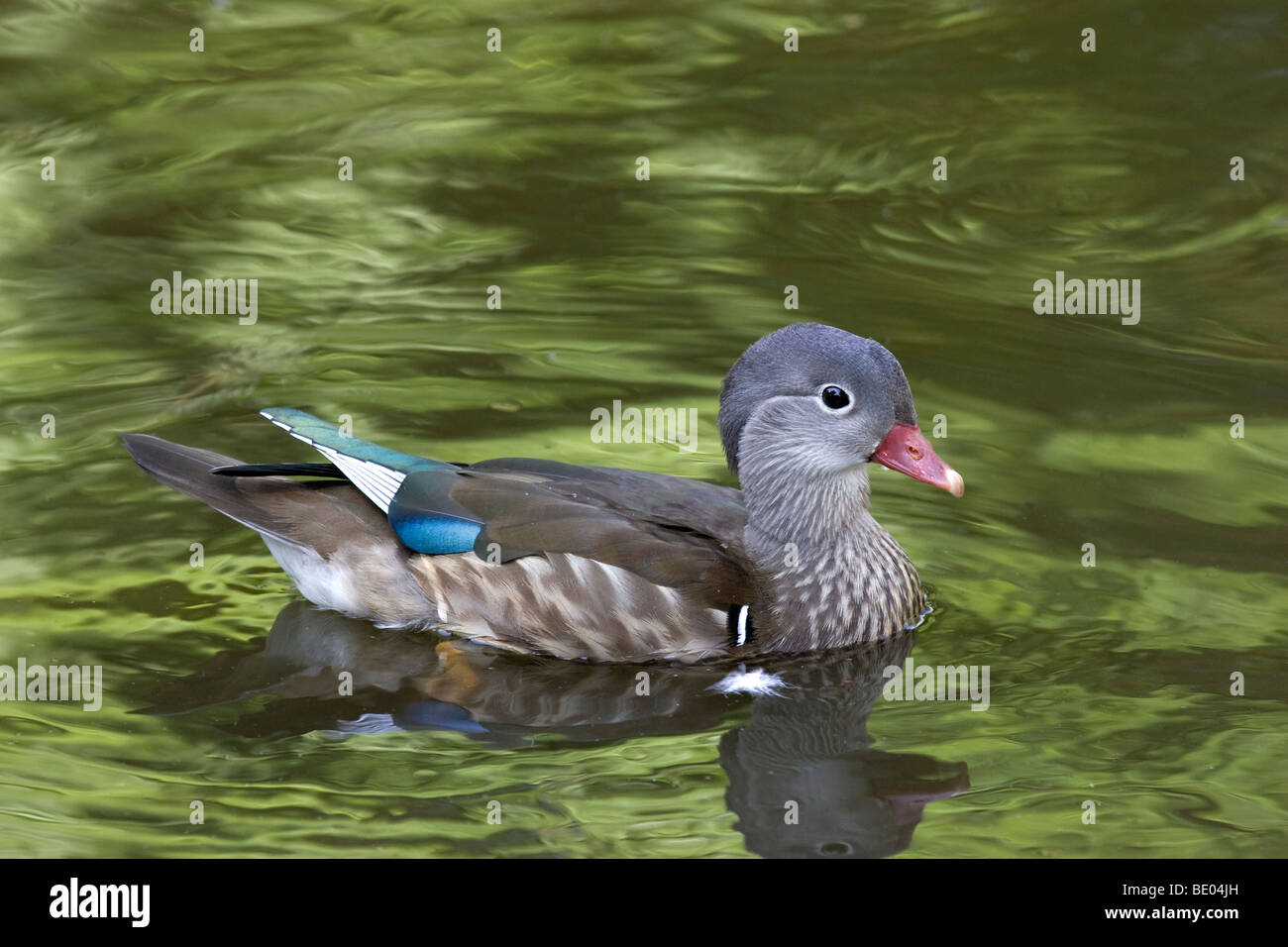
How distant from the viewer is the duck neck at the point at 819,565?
6.62 metres

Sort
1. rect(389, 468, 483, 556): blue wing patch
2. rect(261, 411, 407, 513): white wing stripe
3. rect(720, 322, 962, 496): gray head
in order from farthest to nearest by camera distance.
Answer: rect(261, 411, 407, 513): white wing stripe → rect(389, 468, 483, 556): blue wing patch → rect(720, 322, 962, 496): gray head

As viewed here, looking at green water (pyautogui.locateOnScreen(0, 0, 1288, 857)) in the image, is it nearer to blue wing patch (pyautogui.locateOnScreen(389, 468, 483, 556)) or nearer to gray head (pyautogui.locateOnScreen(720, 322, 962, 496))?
blue wing patch (pyautogui.locateOnScreen(389, 468, 483, 556))

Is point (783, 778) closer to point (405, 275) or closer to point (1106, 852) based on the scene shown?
point (1106, 852)

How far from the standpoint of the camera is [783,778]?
5816 mm

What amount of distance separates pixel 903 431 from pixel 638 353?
102 inches

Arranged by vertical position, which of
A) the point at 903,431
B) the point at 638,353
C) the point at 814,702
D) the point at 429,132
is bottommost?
the point at 814,702

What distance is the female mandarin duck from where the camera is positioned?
6.48 metres

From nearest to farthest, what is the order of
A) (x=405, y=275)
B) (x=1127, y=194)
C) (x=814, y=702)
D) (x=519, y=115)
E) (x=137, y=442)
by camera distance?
(x=814, y=702), (x=137, y=442), (x=405, y=275), (x=1127, y=194), (x=519, y=115)

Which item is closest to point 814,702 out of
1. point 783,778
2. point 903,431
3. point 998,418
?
point 783,778
